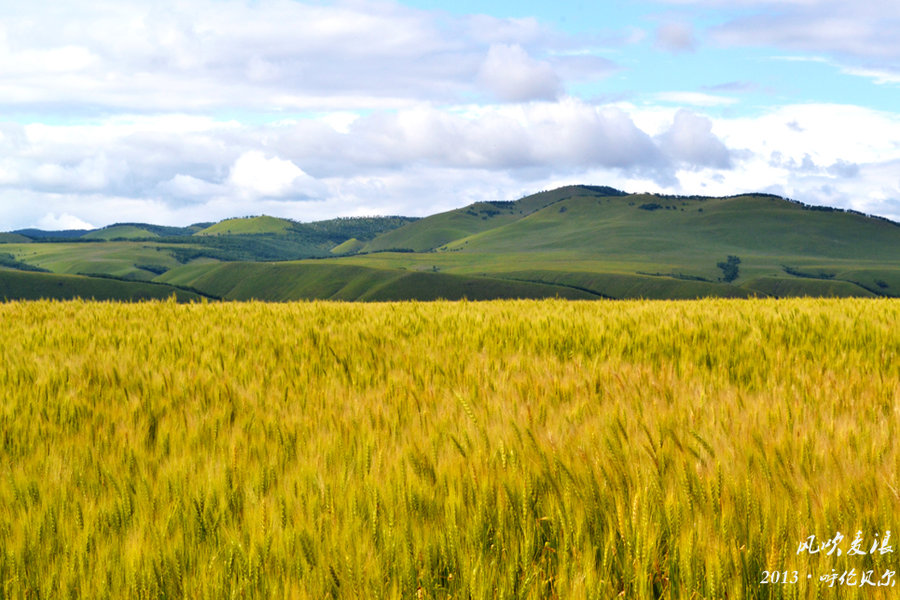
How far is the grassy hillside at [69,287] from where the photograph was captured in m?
161

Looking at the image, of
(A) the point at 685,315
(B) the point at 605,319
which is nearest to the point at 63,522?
(B) the point at 605,319

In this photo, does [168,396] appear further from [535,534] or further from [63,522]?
[535,534]

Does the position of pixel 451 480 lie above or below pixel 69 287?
above

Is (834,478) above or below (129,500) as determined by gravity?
above

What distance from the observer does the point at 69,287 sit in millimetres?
166625

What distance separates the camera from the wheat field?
210cm

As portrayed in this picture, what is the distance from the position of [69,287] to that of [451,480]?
18860cm

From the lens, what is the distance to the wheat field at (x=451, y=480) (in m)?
2.10

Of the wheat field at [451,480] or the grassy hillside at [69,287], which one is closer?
the wheat field at [451,480]

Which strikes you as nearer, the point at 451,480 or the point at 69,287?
the point at 451,480

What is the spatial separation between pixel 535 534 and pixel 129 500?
5.35 feet

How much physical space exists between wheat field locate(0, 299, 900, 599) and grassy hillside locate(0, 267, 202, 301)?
166350mm

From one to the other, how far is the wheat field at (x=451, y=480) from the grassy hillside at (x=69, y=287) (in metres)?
166

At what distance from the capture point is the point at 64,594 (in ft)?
6.78
